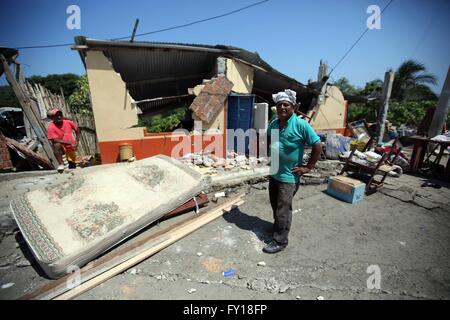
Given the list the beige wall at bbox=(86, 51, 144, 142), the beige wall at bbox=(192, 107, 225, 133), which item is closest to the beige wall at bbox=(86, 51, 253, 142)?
the beige wall at bbox=(86, 51, 144, 142)

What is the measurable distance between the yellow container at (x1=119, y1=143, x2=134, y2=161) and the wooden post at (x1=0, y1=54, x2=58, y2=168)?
209 cm

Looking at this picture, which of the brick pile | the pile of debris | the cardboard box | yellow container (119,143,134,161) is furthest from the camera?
the brick pile

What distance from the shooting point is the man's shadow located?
355cm

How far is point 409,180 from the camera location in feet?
21.5

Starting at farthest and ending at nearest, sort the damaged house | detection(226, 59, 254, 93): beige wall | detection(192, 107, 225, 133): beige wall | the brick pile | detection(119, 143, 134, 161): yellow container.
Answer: detection(226, 59, 254, 93): beige wall < detection(192, 107, 225, 133): beige wall < the brick pile < detection(119, 143, 134, 161): yellow container < the damaged house

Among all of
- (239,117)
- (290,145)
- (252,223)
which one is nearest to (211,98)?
(239,117)

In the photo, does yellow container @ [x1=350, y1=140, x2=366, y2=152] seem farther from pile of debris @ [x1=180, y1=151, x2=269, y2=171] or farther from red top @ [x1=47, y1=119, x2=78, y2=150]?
red top @ [x1=47, y1=119, x2=78, y2=150]

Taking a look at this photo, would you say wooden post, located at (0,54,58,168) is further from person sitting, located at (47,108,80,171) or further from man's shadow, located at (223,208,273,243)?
man's shadow, located at (223,208,273,243)

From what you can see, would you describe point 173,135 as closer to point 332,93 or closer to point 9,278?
point 9,278

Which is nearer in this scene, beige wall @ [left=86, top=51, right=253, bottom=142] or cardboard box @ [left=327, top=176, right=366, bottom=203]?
cardboard box @ [left=327, top=176, right=366, bottom=203]

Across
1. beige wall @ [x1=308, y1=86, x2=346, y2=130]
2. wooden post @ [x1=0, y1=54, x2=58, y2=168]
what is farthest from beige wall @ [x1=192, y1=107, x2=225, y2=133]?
beige wall @ [x1=308, y1=86, x2=346, y2=130]

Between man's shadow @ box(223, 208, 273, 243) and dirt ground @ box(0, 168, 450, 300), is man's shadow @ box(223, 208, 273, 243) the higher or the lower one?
the higher one

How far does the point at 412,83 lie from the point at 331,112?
10.5 meters

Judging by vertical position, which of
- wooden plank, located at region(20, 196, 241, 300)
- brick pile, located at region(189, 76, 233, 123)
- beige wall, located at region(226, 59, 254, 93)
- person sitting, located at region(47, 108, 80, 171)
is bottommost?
wooden plank, located at region(20, 196, 241, 300)
